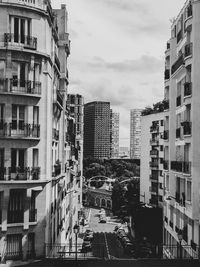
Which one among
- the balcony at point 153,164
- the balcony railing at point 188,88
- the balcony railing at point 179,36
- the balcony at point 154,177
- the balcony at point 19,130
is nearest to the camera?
the balcony at point 19,130

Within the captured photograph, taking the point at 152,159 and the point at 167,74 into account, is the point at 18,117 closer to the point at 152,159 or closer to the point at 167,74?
the point at 167,74

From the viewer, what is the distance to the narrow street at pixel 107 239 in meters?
60.7

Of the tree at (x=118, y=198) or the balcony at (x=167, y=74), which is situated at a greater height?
the balcony at (x=167, y=74)

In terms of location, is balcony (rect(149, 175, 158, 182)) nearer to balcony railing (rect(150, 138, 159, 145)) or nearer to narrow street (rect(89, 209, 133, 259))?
balcony railing (rect(150, 138, 159, 145))

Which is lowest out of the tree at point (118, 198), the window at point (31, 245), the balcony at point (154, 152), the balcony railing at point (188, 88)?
the tree at point (118, 198)

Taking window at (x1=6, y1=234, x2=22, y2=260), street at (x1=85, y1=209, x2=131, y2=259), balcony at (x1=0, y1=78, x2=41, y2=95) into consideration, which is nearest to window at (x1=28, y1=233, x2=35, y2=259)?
window at (x1=6, y1=234, x2=22, y2=260)

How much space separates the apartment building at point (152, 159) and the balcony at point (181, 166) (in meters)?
37.6

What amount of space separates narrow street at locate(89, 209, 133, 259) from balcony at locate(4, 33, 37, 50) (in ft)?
100

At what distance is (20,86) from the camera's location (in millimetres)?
27078

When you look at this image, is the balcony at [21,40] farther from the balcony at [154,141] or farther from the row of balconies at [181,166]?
the balcony at [154,141]

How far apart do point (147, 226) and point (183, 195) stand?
1320 inches

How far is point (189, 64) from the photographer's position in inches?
1210

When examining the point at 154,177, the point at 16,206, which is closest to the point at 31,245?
the point at 16,206

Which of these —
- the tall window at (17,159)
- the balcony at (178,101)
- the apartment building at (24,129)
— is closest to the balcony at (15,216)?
the apartment building at (24,129)
